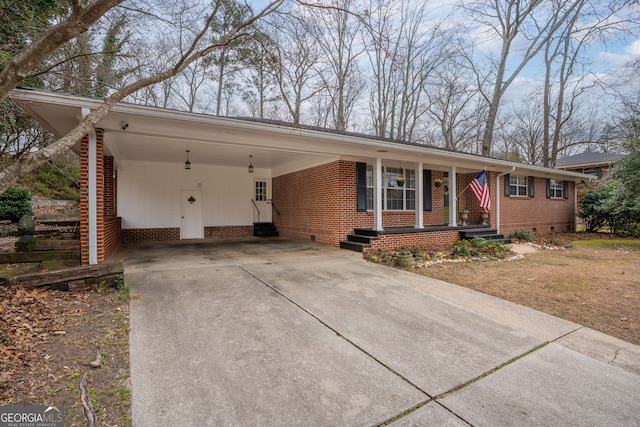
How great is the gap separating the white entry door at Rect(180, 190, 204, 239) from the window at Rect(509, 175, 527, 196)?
12469mm

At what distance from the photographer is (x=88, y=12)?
8.23 feet

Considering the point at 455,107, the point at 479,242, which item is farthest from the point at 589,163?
the point at 479,242

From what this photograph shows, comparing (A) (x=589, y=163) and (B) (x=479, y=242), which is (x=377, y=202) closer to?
(B) (x=479, y=242)

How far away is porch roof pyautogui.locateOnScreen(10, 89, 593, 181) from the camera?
509 cm

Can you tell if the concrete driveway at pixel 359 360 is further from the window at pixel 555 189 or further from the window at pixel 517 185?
the window at pixel 555 189

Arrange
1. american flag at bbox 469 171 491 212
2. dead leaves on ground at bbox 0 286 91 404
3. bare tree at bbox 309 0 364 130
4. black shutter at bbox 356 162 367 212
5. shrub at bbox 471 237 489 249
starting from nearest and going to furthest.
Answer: dead leaves on ground at bbox 0 286 91 404 → black shutter at bbox 356 162 367 212 → shrub at bbox 471 237 489 249 → american flag at bbox 469 171 491 212 → bare tree at bbox 309 0 364 130

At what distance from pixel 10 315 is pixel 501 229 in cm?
1382

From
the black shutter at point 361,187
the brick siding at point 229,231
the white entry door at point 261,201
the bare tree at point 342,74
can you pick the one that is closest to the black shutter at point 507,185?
the black shutter at point 361,187

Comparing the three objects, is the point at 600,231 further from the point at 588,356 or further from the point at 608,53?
the point at 588,356

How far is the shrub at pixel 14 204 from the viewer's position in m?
10.6

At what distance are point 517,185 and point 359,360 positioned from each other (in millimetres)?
13336

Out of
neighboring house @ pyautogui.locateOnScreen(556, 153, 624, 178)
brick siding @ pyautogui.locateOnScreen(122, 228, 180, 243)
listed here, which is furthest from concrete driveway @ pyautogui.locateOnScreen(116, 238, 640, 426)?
A: neighboring house @ pyautogui.locateOnScreen(556, 153, 624, 178)

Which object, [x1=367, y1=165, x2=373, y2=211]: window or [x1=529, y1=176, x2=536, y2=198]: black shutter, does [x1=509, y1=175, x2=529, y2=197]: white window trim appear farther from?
[x1=367, y1=165, x2=373, y2=211]: window

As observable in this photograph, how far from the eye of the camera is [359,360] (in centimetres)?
269
